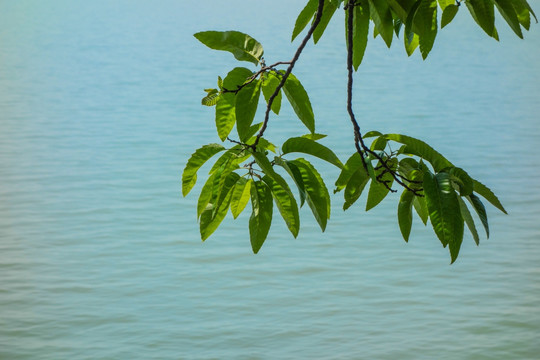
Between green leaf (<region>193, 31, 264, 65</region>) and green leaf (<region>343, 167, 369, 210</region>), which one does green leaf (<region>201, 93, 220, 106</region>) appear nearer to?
green leaf (<region>193, 31, 264, 65</region>)

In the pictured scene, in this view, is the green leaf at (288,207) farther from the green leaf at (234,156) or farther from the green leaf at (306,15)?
the green leaf at (306,15)

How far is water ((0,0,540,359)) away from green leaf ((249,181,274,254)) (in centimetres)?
240

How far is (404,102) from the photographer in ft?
28.3

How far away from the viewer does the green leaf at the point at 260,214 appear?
970 mm

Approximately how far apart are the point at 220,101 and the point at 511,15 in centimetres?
32

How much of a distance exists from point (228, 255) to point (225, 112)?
3370mm

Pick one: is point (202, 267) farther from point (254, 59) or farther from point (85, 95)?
point (85, 95)

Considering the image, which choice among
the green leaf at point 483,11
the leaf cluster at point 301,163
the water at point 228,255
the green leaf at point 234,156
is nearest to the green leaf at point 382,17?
the leaf cluster at point 301,163

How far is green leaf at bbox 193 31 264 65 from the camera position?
3.16 feet

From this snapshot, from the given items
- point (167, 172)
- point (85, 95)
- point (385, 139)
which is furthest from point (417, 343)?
point (85, 95)

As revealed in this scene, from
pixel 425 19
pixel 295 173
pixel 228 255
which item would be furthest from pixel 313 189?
pixel 228 255

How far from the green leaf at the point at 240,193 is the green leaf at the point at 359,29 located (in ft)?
0.81

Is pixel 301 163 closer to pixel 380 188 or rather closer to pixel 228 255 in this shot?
pixel 380 188

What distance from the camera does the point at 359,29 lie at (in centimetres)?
114
